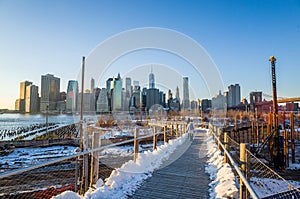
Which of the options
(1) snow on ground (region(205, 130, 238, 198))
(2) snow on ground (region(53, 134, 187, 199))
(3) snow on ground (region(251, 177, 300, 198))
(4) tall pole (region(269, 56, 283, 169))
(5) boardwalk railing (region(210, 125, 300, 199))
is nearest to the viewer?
(5) boardwalk railing (region(210, 125, 300, 199))

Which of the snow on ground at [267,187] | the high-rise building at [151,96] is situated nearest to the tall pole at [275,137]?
the snow on ground at [267,187]

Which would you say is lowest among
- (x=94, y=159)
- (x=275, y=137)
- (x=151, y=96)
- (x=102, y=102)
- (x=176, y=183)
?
(x=275, y=137)

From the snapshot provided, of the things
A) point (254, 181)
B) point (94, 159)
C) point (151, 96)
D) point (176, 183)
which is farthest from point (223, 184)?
point (151, 96)

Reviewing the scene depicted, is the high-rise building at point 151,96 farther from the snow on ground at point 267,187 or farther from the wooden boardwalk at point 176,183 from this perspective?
the wooden boardwalk at point 176,183

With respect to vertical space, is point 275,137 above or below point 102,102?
below

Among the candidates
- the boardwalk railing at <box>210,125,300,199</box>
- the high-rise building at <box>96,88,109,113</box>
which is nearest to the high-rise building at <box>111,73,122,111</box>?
the high-rise building at <box>96,88,109,113</box>

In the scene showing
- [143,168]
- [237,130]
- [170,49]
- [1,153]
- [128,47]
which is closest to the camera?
[143,168]

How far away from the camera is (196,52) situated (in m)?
10.8

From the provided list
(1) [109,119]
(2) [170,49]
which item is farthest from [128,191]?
(1) [109,119]

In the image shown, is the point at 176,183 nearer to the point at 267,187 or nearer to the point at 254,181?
the point at 267,187

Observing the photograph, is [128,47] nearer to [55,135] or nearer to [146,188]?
[146,188]

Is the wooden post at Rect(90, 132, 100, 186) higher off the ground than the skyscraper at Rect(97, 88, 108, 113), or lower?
lower

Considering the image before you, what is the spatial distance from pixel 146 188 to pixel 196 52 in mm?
8706

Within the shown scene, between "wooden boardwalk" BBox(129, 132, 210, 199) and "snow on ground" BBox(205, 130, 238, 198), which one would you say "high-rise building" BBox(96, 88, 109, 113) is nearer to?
"wooden boardwalk" BBox(129, 132, 210, 199)
